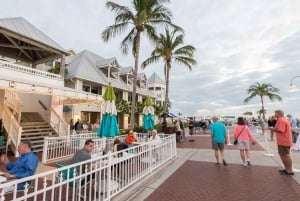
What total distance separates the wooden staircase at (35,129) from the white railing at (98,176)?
6.80 metres

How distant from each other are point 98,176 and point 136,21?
11.9 m

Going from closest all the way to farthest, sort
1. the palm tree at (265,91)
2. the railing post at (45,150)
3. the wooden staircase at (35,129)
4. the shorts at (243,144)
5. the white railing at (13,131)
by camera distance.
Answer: the shorts at (243,144)
the railing post at (45,150)
the white railing at (13,131)
the wooden staircase at (35,129)
the palm tree at (265,91)

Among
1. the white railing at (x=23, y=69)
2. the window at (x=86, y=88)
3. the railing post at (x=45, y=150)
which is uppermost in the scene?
the window at (x=86, y=88)

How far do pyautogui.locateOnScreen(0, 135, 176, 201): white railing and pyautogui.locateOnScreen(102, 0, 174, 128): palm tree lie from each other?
7.07m

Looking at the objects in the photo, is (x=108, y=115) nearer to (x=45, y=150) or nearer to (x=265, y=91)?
(x=45, y=150)

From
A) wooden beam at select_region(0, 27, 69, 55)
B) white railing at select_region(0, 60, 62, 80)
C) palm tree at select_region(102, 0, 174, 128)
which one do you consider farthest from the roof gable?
palm tree at select_region(102, 0, 174, 128)

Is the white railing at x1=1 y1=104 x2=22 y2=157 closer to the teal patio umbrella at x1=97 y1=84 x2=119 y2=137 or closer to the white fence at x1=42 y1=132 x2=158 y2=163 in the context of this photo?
the white fence at x1=42 y1=132 x2=158 y2=163

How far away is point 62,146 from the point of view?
8969 millimetres

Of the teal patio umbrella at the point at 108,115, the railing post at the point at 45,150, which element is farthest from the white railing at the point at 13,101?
the teal patio umbrella at the point at 108,115

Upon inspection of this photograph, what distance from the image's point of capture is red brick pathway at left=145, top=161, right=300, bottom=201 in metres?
4.37

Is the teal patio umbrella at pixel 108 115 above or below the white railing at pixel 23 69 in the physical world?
below

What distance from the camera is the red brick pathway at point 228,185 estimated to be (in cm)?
437

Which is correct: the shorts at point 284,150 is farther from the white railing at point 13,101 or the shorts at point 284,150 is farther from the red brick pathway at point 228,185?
the white railing at point 13,101

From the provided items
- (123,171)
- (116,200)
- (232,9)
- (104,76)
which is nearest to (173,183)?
(123,171)
